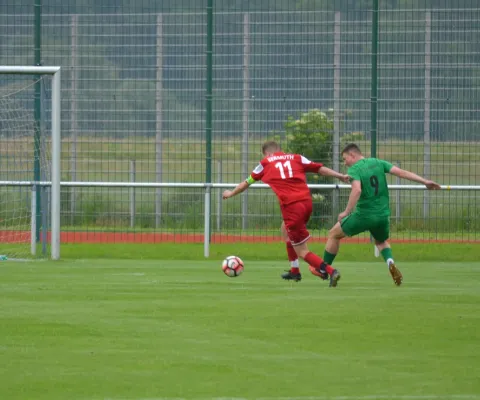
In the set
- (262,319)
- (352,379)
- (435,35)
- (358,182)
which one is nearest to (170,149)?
(435,35)

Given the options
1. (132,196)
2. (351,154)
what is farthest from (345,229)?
(132,196)

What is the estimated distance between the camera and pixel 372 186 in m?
12.5

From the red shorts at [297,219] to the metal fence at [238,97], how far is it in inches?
215

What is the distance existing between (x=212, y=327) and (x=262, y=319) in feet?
1.99

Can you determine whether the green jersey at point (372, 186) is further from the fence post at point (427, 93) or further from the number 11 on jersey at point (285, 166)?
the fence post at point (427, 93)

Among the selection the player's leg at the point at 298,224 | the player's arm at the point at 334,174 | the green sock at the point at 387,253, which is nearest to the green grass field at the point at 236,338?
the green sock at the point at 387,253

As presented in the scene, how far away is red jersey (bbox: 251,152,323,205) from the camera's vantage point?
40.8 feet

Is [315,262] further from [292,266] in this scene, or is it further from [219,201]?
[219,201]

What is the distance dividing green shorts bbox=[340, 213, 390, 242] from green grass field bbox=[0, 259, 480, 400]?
592 millimetres

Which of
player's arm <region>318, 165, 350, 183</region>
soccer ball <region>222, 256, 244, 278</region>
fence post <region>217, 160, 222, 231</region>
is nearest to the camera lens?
player's arm <region>318, 165, 350, 183</region>

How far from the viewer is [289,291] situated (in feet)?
37.2

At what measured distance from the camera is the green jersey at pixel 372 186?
12.5m

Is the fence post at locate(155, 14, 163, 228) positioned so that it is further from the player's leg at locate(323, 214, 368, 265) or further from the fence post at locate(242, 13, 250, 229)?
the player's leg at locate(323, 214, 368, 265)

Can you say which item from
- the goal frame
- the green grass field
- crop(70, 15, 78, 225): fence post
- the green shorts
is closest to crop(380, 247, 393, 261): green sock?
the green shorts
